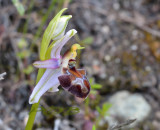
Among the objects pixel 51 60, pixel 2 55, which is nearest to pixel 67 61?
pixel 51 60

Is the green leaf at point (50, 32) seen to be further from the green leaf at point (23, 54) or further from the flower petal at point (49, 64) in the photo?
the green leaf at point (23, 54)

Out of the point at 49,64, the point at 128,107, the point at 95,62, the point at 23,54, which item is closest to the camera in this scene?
the point at 49,64

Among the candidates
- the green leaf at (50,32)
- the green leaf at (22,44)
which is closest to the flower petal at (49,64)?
the green leaf at (50,32)

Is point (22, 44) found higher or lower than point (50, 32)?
lower

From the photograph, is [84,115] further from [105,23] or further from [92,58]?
[105,23]

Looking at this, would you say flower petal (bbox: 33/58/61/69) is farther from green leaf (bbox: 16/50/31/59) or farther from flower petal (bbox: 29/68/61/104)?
green leaf (bbox: 16/50/31/59)

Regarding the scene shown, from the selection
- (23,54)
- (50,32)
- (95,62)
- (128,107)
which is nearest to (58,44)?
(50,32)

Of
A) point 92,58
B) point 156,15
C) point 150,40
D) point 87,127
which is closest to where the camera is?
point 87,127

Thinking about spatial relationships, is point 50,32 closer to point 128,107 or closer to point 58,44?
point 58,44
